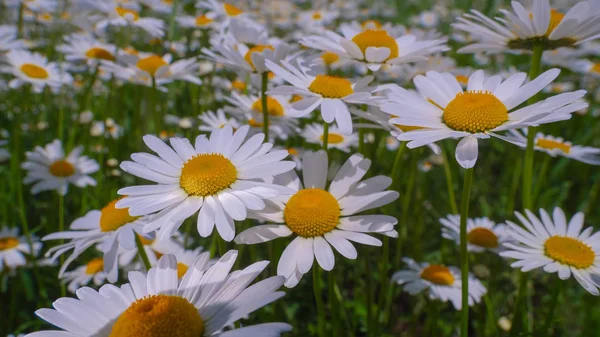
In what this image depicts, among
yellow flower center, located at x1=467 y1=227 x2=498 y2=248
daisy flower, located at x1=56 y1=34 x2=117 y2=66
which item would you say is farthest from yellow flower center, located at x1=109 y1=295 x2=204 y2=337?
daisy flower, located at x1=56 y1=34 x2=117 y2=66

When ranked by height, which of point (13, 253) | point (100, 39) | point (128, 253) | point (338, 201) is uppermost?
point (338, 201)

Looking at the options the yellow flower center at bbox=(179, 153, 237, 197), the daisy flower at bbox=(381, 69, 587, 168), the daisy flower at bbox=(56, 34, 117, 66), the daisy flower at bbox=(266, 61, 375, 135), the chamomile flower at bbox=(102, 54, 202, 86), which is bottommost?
the daisy flower at bbox=(56, 34, 117, 66)

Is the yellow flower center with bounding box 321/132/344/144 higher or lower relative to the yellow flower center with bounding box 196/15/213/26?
lower

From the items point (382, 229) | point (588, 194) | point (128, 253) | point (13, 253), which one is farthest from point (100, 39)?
point (588, 194)

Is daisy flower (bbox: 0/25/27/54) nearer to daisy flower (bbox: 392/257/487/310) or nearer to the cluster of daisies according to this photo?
the cluster of daisies

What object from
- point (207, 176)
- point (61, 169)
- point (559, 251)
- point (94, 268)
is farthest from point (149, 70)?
point (559, 251)

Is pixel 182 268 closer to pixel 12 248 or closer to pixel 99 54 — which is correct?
pixel 12 248

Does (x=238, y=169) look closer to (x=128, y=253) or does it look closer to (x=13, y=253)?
(x=128, y=253)
